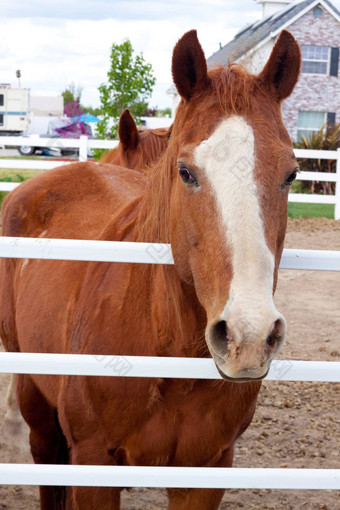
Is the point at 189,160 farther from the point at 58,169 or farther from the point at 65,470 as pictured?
the point at 58,169

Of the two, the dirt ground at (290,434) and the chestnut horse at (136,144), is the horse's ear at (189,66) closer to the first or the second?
the dirt ground at (290,434)

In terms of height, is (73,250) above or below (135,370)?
above

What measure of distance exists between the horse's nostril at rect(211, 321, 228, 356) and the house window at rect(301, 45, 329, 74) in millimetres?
29123

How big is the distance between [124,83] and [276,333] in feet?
42.5

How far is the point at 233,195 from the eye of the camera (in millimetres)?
1942

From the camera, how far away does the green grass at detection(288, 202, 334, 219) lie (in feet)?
44.9

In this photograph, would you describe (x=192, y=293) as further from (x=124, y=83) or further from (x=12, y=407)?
(x=124, y=83)

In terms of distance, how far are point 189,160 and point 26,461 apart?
118 inches

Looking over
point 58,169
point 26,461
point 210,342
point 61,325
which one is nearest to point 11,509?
point 26,461

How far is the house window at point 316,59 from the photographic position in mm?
29297

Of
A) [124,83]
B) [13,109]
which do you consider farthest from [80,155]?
[13,109]

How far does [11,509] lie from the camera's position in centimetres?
372

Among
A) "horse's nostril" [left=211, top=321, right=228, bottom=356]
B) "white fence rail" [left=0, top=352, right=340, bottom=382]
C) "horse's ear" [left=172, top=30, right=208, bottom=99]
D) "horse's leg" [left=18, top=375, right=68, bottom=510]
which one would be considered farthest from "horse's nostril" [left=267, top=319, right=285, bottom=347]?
"horse's leg" [left=18, top=375, right=68, bottom=510]

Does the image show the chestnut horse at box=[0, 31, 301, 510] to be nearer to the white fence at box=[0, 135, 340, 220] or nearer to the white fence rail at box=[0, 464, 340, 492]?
the white fence rail at box=[0, 464, 340, 492]
